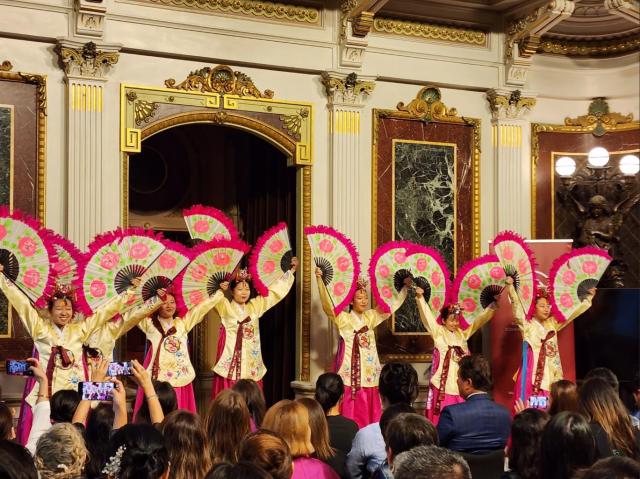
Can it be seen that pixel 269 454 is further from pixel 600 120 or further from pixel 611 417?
pixel 600 120

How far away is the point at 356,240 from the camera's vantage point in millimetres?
10086

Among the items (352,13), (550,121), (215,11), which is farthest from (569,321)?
(215,11)

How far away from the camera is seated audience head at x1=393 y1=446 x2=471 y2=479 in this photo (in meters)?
2.97

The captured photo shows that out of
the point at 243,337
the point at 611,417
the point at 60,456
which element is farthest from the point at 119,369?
the point at 243,337

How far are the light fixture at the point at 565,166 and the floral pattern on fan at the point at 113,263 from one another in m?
4.98

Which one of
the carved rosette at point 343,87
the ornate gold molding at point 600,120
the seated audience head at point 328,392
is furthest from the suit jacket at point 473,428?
the ornate gold molding at point 600,120

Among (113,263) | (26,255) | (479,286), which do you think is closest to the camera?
(26,255)

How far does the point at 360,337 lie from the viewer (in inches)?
366

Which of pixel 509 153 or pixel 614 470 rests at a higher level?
pixel 509 153

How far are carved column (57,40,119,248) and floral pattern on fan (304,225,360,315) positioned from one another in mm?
1913

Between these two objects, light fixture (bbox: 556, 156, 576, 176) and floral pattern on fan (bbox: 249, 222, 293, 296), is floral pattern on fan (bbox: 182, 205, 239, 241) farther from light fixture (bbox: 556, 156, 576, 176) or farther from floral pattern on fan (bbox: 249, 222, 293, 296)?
light fixture (bbox: 556, 156, 576, 176)

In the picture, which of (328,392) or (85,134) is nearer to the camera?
(328,392)

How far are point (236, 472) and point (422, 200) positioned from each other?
7710mm

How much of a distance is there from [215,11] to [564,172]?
414cm
